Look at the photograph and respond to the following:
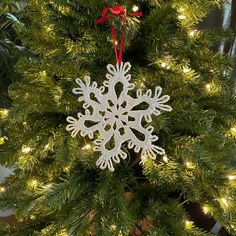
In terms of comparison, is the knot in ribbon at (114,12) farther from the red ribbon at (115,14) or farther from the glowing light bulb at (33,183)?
the glowing light bulb at (33,183)

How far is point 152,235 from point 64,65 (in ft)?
1.08

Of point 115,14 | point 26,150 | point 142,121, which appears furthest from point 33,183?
point 115,14

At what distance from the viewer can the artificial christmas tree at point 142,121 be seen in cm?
61

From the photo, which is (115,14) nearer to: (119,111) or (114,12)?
(114,12)

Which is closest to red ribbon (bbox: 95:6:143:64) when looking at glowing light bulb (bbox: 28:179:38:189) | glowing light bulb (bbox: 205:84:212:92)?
glowing light bulb (bbox: 205:84:212:92)

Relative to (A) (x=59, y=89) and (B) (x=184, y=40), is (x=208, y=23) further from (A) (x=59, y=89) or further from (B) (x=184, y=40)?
(A) (x=59, y=89)

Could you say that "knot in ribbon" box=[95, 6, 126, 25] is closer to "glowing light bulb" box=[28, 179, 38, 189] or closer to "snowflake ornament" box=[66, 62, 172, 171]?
"snowflake ornament" box=[66, 62, 172, 171]

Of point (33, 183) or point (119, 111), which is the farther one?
point (33, 183)

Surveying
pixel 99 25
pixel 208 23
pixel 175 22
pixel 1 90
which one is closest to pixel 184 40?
pixel 175 22

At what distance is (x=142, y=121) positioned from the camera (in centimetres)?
65

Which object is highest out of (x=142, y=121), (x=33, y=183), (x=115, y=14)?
(x=115, y=14)

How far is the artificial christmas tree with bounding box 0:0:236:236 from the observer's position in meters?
0.61

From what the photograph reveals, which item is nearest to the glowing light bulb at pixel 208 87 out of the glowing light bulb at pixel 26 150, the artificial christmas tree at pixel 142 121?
the artificial christmas tree at pixel 142 121

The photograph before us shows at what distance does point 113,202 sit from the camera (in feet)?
2.03
